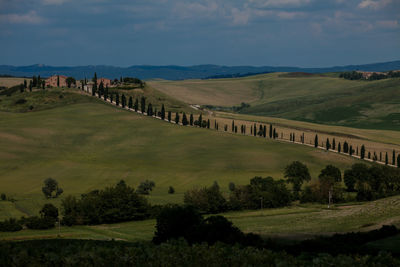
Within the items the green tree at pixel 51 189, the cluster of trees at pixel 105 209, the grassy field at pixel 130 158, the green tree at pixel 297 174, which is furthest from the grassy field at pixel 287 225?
the green tree at pixel 297 174

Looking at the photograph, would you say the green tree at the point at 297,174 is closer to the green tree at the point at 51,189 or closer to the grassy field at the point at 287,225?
the grassy field at the point at 287,225

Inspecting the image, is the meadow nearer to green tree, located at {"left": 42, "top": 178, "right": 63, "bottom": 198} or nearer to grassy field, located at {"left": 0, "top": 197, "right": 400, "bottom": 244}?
grassy field, located at {"left": 0, "top": 197, "right": 400, "bottom": 244}

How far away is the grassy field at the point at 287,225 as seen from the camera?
81875 mm

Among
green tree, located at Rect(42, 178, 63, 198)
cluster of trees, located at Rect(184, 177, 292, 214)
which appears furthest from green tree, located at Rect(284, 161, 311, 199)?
green tree, located at Rect(42, 178, 63, 198)

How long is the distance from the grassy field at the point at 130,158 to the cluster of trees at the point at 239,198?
19.7 ft

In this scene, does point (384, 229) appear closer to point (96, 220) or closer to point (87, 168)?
point (96, 220)

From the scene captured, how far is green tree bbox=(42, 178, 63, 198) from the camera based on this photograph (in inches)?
4882

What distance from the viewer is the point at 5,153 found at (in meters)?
159

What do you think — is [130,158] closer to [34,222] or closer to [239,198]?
[239,198]

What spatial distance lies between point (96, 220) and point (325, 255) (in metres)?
56.4

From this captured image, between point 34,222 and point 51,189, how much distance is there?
102 feet

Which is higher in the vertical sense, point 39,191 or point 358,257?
point 358,257

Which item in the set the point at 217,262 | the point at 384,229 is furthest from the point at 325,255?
the point at 384,229

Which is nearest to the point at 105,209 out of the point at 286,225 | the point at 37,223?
Result: the point at 37,223
